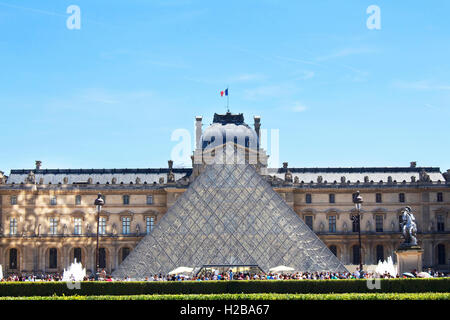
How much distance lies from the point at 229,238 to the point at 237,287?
8.73 metres

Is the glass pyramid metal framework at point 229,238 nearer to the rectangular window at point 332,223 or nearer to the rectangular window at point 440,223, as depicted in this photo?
the rectangular window at point 332,223

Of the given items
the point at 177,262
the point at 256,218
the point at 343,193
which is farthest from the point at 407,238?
the point at 343,193

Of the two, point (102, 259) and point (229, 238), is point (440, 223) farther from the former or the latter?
point (229, 238)

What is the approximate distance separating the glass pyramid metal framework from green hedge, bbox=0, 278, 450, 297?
274 inches

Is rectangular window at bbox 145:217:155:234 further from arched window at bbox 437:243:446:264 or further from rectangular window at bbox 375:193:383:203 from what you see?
arched window at bbox 437:243:446:264

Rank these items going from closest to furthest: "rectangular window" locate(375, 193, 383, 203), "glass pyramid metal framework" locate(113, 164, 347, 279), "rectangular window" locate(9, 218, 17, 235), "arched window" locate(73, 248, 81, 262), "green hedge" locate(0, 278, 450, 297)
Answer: "green hedge" locate(0, 278, 450, 297)
"glass pyramid metal framework" locate(113, 164, 347, 279)
"rectangular window" locate(9, 218, 17, 235)
"arched window" locate(73, 248, 81, 262)
"rectangular window" locate(375, 193, 383, 203)

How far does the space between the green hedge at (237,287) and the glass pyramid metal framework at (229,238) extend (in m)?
6.95

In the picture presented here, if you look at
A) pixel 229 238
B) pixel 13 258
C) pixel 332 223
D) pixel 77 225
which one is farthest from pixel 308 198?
pixel 229 238

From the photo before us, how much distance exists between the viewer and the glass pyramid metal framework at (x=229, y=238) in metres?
33.8

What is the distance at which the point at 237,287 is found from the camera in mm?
26000

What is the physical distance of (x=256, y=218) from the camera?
35469 mm

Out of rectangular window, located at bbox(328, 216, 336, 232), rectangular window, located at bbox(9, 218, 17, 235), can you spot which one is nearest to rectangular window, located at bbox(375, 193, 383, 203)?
rectangular window, located at bbox(328, 216, 336, 232)

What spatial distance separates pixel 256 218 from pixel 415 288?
11.3m

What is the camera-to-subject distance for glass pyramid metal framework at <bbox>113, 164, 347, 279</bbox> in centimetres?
3378
